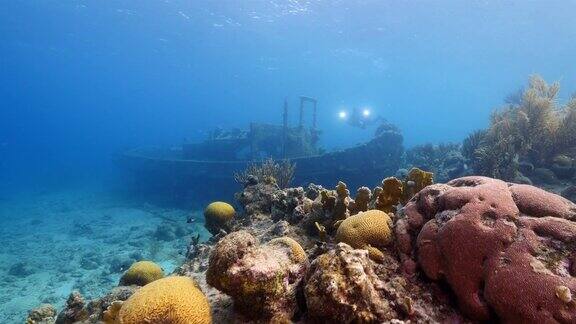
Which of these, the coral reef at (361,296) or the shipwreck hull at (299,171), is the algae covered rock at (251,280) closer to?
the coral reef at (361,296)

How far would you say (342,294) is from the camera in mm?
2598

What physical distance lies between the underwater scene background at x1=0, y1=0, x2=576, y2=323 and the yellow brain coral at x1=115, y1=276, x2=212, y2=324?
8cm

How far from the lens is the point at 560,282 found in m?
2.44

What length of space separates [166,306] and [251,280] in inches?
28.6

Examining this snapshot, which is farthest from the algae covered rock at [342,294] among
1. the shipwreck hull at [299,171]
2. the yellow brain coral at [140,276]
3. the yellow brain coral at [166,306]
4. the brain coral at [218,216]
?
the shipwreck hull at [299,171]

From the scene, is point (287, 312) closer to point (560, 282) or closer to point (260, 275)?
point (260, 275)

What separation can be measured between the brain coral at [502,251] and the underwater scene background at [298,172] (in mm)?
20

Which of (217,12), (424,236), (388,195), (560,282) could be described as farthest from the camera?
(217,12)

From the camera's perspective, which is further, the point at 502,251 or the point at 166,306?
the point at 502,251

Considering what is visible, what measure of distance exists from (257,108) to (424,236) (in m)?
183

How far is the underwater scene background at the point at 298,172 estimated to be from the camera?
3029 millimetres

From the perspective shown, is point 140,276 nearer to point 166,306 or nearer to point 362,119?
point 166,306

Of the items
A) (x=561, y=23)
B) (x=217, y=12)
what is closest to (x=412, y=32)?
(x=561, y=23)

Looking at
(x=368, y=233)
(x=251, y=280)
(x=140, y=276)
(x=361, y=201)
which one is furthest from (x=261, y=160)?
(x=251, y=280)
